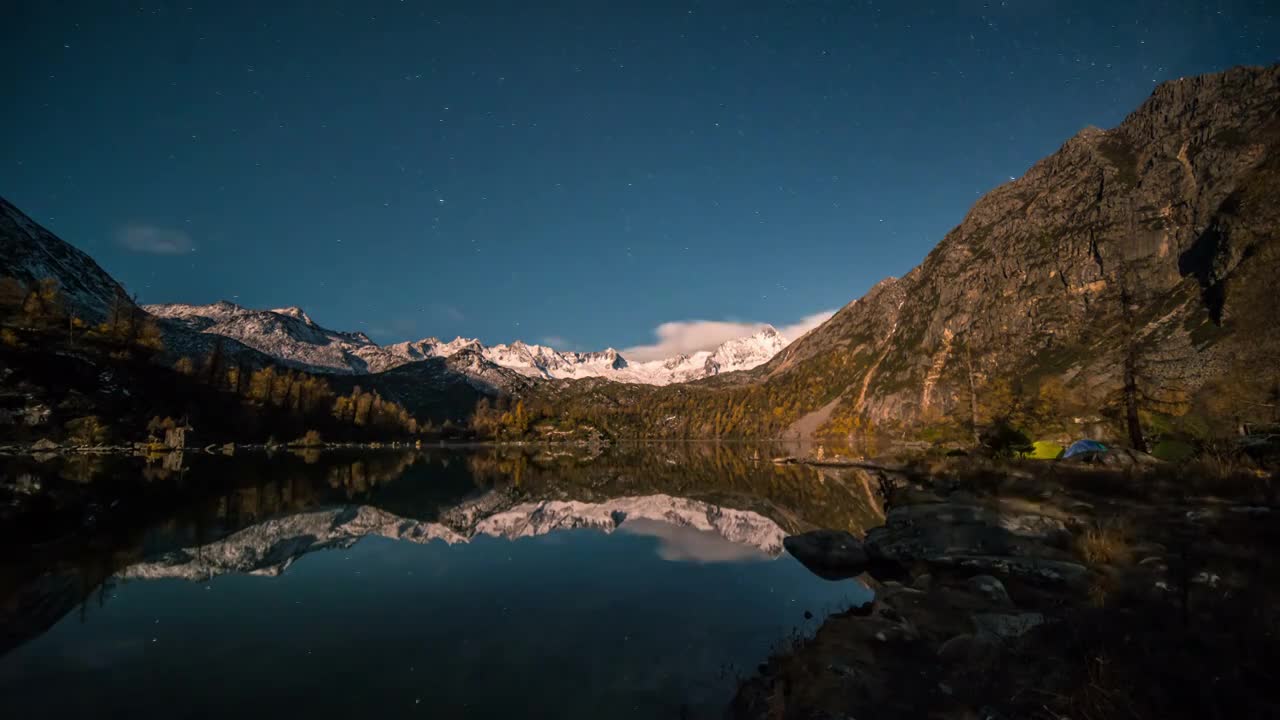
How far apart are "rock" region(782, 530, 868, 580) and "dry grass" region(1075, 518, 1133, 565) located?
7133 millimetres

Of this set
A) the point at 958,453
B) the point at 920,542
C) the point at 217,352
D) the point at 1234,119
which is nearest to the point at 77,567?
the point at 920,542

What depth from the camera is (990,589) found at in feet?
46.4

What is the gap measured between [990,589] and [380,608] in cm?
1712

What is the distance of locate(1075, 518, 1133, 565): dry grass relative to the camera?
1451 centimetres

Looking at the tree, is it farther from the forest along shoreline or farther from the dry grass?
the dry grass

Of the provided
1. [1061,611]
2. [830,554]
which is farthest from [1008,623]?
[830,554]

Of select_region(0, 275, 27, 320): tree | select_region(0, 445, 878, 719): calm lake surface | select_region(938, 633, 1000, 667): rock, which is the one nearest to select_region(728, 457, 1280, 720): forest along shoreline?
select_region(938, 633, 1000, 667): rock

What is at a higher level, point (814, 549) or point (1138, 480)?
point (1138, 480)

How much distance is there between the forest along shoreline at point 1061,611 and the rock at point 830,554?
80 millimetres

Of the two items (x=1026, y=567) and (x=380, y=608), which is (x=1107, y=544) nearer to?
(x=1026, y=567)

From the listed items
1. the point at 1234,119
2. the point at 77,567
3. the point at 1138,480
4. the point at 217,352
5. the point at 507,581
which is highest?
the point at 1234,119

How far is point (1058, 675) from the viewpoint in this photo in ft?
24.6

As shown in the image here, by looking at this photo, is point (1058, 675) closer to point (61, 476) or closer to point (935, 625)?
point (935, 625)

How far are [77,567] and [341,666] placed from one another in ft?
42.6
